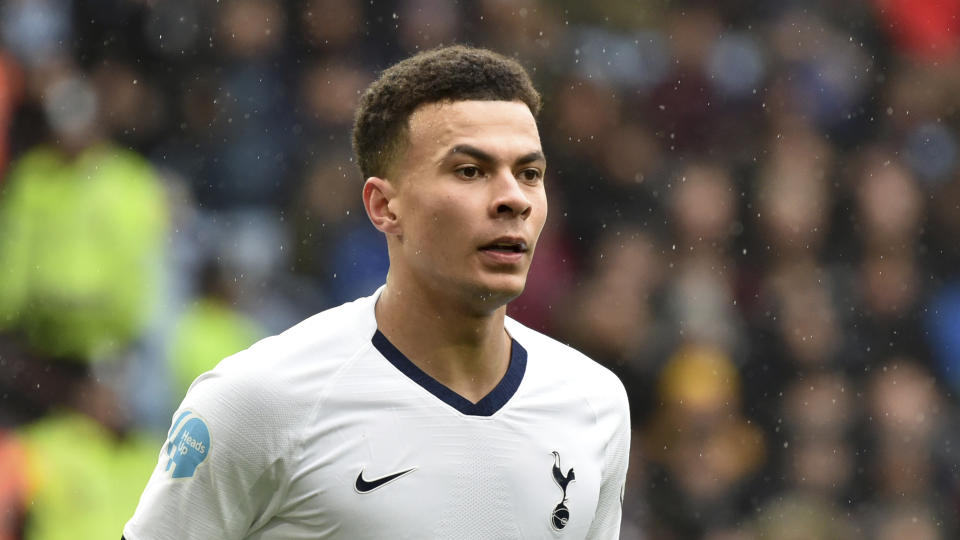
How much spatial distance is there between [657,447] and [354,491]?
15.6 ft

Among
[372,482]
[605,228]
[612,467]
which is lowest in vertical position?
[605,228]

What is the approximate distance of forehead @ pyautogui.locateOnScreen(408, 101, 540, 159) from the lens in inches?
127

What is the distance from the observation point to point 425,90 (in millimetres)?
3316

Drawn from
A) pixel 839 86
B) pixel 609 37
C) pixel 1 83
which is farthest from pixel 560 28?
pixel 1 83

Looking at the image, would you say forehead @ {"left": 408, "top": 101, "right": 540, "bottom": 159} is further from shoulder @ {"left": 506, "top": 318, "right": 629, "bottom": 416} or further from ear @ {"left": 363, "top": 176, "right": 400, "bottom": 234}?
shoulder @ {"left": 506, "top": 318, "right": 629, "bottom": 416}

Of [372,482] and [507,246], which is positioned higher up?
[507,246]

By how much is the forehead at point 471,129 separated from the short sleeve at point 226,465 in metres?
0.61

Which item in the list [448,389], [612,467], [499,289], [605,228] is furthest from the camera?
[605,228]

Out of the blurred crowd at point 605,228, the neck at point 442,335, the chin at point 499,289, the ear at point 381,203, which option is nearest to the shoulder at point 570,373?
the neck at point 442,335

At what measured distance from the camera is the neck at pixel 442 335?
3301 mm

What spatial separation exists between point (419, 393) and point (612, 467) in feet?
1.79

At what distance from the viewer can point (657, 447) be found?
7676 mm

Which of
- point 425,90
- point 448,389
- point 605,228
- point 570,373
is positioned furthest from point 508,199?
point 605,228

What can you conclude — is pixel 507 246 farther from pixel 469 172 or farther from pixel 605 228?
pixel 605 228
